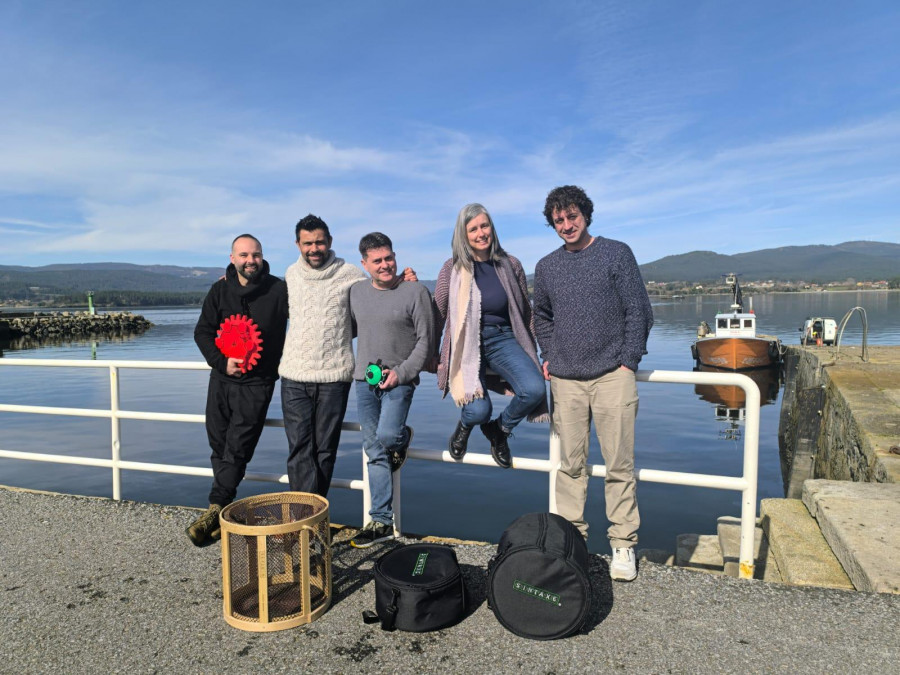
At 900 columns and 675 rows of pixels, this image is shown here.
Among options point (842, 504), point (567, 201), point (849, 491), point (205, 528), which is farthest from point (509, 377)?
point (849, 491)

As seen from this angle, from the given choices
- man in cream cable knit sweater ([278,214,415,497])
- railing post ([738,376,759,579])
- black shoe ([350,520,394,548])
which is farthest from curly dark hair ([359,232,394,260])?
railing post ([738,376,759,579])

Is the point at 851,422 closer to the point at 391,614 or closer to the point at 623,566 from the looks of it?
the point at 623,566

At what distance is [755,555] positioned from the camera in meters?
5.27

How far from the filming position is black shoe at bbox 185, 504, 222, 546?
11.7ft

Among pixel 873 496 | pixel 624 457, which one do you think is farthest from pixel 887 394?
pixel 624 457

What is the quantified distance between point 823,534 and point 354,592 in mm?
3223

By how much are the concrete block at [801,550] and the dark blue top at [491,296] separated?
2125 millimetres

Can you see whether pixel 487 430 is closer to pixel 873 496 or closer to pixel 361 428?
pixel 361 428

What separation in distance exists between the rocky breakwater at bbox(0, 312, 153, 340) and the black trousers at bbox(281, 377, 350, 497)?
77.4 metres

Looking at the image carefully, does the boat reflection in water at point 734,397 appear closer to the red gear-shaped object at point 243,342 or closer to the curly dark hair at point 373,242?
the curly dark hair at point 373,242

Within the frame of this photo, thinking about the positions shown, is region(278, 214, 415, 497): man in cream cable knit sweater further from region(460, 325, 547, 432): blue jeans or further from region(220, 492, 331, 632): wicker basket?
region(460, 325, 547, 432): blue jeans

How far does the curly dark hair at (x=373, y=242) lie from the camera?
12.0 feet

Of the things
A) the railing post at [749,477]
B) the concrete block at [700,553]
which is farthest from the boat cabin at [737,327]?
the railing post at [749,477]

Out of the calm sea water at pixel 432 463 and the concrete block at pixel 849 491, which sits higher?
the concrete block at pixel 849 491
